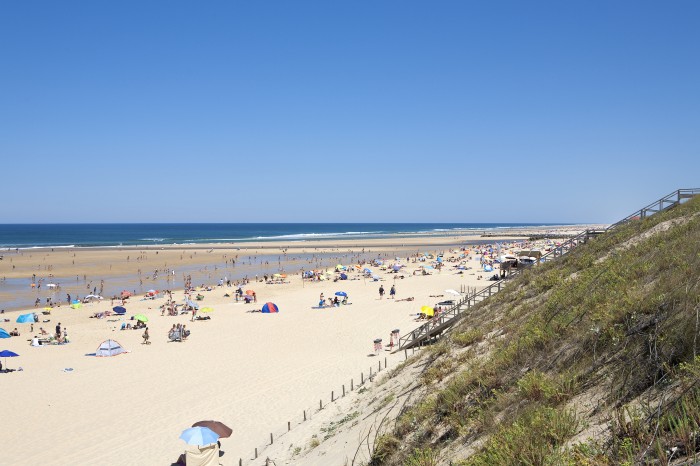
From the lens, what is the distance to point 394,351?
875 inches

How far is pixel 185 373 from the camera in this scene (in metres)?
21.4

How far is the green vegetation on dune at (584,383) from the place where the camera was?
527 cm

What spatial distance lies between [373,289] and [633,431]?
39586 mm

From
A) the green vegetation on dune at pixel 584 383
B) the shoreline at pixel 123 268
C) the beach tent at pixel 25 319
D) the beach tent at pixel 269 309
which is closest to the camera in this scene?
the green vegetation on dune at pixel 584 383

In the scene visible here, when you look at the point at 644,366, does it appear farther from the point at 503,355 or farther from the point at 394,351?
the point at 394,351

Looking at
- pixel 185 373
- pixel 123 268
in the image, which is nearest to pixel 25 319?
pixel 185 373

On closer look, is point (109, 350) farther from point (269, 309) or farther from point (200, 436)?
point (200, 436)

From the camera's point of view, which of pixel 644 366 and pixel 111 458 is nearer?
pixel 644 366

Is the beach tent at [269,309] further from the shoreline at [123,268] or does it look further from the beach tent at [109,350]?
the shoreline at [123,268]

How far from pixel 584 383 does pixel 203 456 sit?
32.9ft

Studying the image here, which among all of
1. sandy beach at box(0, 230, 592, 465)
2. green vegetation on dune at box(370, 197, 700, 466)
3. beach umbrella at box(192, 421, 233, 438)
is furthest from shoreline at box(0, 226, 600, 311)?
green vegetation on dune at box(370, 197, 700, 466)

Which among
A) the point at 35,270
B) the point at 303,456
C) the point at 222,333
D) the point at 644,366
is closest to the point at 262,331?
the point at 222,333

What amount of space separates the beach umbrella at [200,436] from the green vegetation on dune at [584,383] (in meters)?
5.85

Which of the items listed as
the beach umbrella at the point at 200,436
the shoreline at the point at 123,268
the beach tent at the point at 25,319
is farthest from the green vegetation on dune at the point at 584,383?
the shoreline at the point at 123,268
